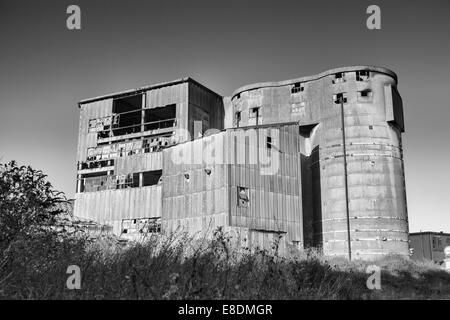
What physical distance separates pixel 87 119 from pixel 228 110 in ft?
50.5

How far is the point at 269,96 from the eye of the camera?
4322cm

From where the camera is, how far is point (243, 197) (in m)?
30.3

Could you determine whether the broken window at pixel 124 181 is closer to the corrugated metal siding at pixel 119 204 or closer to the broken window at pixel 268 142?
the corrugated metal siding at pixel 119 204

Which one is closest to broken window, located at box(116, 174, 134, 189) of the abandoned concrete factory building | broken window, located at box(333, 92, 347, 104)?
the abandoned concrete factory building

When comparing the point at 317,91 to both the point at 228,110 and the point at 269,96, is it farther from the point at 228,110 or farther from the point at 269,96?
the point at 228,110

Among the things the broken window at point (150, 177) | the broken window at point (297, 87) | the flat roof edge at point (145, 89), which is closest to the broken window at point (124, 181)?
the broken window at point (150, 177)

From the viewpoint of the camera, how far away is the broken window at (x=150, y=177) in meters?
41.9

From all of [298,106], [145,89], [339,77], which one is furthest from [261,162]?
[145,89]

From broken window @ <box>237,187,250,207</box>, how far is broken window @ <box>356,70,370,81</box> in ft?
55.0

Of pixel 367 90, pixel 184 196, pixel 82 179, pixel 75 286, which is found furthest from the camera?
pixel 82 179

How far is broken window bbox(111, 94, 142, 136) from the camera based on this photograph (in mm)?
46656

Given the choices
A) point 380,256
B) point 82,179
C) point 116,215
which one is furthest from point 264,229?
point 82,179

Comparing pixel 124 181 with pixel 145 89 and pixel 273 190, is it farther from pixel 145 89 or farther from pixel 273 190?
pixel 273 190

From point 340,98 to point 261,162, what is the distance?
1238 centimetres
